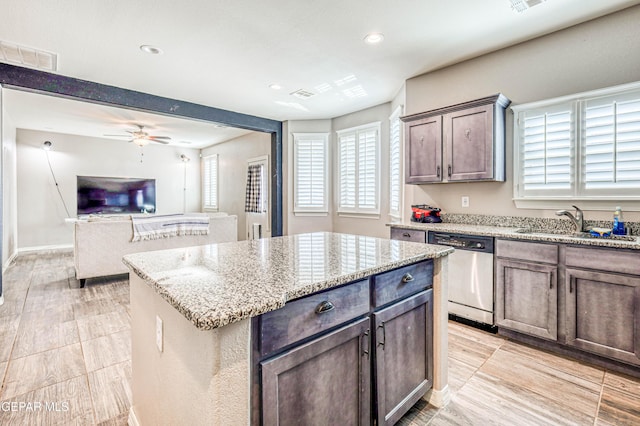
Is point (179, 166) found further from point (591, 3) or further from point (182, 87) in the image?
point (591, 3)

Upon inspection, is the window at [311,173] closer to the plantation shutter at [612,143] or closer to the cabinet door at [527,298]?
the cabinet door at [527,298]

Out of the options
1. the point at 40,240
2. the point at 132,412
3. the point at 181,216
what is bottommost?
the point at 132,412

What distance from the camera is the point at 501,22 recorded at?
267 cm

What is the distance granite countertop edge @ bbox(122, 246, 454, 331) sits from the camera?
796 mm

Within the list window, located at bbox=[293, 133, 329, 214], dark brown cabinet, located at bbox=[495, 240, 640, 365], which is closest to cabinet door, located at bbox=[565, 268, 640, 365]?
dark brown cabinet, located at bbox=[495, 240, 640, 365]

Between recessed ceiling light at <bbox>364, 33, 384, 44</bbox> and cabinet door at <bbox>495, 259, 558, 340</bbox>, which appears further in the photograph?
recessed ceiling light at <bbox>364, 33, 384, 44</bbox>

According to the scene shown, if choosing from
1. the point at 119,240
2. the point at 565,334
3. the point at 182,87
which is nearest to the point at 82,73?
the point at 182,87

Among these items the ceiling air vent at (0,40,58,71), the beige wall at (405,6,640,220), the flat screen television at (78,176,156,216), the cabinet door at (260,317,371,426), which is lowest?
the cabinet door at (260,317,371,426)

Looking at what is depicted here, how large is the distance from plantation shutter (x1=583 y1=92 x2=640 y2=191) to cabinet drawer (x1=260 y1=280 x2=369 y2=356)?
8.27 ft

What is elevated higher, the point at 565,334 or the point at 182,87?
the point at 182,87

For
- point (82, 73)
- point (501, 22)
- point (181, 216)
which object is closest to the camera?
point (501, 22)

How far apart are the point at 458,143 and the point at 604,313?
1.83 meters

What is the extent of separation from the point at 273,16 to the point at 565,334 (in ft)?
11.1

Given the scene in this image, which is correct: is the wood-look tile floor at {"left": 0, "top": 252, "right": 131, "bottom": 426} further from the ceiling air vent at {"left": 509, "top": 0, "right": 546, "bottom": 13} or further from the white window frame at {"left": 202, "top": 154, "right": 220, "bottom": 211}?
the white window frame at {"left": 202, "top": 154, "right": 220, "bottom": 211}
